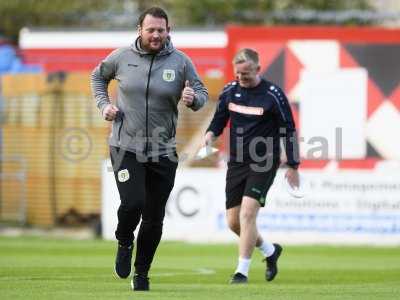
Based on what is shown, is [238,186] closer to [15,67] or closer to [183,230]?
[183,230]

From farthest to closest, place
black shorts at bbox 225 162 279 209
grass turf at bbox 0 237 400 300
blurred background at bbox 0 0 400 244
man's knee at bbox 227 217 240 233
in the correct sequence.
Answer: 1. blurred background at bbox 0 0 400 244
2. man's knee at bbox 227 217 240 233
3. black shorts at bbox 225 162 279 209
4. grass turf at bbox 0 237 400 300

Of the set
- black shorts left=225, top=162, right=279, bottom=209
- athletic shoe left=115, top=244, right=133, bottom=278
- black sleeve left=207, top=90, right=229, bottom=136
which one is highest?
black sleeve left=207, top=90, right=229, bottom=136

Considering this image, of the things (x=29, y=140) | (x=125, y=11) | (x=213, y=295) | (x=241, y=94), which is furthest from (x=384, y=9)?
(x=213, y=295)

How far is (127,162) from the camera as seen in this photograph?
10.2m

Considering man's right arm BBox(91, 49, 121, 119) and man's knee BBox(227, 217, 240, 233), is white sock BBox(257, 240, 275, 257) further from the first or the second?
man's right arm BBox(91, 49, 121, 119)

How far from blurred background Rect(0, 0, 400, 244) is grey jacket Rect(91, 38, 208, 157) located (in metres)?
9.78

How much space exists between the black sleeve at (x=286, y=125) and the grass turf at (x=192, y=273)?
132 cm

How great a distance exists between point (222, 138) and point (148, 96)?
11.8 m

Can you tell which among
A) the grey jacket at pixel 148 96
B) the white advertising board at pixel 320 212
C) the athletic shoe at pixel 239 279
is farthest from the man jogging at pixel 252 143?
the white advertising board at pixel 320 212

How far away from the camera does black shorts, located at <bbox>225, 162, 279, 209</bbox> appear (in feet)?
39.8

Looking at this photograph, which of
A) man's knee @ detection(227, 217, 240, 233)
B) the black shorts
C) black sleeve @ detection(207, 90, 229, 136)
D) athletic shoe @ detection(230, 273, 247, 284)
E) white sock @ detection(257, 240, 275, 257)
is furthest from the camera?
white sock @ detection(257, 240, 275, 257)

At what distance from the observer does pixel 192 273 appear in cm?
1362

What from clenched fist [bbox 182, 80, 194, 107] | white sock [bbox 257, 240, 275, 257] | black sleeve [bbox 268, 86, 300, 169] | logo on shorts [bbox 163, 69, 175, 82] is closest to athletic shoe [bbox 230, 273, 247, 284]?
white sock [bbox 257, 240, 275, 257]

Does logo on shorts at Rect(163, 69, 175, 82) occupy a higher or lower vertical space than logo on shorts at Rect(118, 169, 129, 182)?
higher
